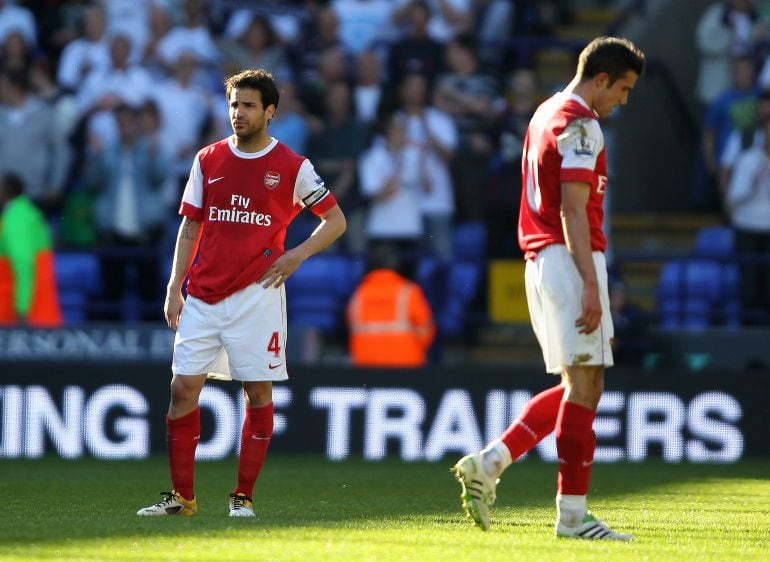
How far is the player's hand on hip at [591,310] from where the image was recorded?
6848mm

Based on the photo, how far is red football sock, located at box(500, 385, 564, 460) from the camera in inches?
297

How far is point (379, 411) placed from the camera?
1284 cm

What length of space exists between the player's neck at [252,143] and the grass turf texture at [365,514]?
1.75 metres

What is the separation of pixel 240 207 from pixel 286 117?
7924 mm

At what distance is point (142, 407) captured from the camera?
12797 mm

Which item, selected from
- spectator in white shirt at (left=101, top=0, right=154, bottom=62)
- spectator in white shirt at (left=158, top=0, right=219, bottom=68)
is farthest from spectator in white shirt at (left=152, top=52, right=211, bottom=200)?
spectator in white shirt at (left=101, top=0, right=154, bottom=62)

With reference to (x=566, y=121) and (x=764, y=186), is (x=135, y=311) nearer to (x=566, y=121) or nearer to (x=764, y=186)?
(x=764, y=186)

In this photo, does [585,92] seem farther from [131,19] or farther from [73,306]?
[131,19]

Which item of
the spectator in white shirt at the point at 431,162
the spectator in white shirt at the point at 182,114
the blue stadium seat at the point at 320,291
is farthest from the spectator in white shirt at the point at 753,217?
the spectator in white shirt at the point at 182,114

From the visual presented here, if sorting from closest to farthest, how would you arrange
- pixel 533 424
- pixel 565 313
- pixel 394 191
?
pixel 565 313 → pixel 533 424 → pixel 394 191

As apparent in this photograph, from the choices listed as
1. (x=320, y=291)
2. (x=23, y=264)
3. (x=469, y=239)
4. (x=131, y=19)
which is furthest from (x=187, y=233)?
(x=131, y=19)

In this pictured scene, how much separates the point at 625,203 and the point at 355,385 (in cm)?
614

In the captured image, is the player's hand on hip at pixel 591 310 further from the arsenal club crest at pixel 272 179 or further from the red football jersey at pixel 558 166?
the arsenal club crest at pixel 272 179

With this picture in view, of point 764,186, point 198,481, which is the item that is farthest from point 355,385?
point 764,186
